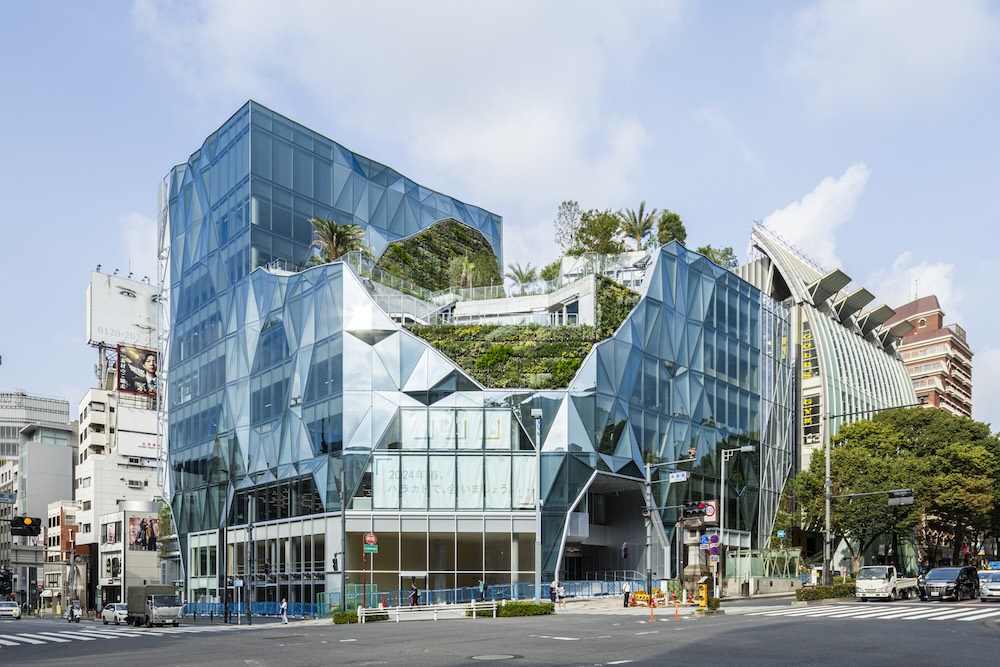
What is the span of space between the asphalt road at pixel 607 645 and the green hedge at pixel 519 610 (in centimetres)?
665

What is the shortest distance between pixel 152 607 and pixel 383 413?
17696mm

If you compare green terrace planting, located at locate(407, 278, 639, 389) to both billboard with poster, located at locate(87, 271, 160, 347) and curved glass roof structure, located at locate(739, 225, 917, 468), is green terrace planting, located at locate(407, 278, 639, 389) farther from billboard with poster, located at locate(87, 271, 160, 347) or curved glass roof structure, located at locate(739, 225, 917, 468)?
billboard with poster, located at locate(87, 271, 160, 347)

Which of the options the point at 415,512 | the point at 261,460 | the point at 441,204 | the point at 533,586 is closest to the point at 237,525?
the point at 261,460

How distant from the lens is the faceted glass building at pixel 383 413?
64.0 meters

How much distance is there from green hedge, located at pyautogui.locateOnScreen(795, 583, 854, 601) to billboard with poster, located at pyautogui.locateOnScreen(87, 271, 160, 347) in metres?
95.3

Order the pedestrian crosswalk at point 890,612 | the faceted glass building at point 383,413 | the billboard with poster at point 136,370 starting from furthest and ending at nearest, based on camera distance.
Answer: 1. the billboard with poster at point 136,370
2. the faceted glass building at point 383,413
3. the pedestrian crosswalk at point 890,612

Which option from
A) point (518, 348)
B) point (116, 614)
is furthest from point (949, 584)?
point (116, 614)

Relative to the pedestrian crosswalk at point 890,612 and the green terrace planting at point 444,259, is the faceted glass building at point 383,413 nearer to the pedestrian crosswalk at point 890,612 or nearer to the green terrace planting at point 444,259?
the green terrace planting at point 444,259

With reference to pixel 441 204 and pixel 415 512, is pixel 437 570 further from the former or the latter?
pixel 441 204

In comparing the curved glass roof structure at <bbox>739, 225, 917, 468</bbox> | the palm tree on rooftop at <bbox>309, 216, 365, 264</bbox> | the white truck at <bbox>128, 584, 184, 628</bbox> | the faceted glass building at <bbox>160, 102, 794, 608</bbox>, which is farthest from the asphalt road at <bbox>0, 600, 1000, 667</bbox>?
the curved glass roof structure at <bbox>739, 225, 917, 468</bbox>

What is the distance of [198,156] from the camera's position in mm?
82562

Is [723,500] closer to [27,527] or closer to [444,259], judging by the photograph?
[444,259]

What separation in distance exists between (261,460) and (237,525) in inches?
245

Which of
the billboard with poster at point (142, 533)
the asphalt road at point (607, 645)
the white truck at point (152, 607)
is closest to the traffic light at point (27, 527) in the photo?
the white truck at point (152, 607)
